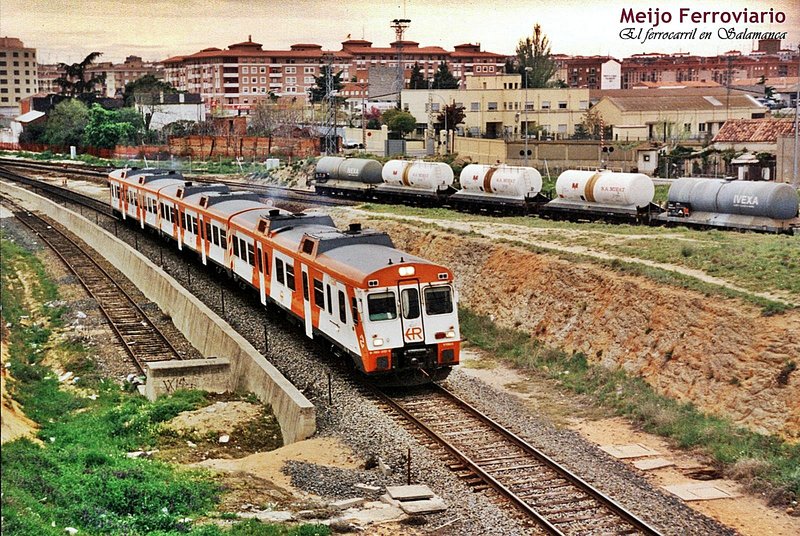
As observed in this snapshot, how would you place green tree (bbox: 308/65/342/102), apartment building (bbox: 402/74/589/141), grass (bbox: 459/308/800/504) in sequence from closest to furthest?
grass (bbox: 459/308/800/504) → apartment building (bbox: 402/74/589/141) → green tree (bbox: 308/65/342/102)

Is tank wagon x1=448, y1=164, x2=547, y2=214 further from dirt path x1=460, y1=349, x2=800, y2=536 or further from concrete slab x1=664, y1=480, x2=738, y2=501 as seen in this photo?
concrete slab x1=664, y1=480, x2=738, y2=501

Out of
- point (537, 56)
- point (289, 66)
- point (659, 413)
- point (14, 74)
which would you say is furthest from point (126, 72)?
point (659, 413)

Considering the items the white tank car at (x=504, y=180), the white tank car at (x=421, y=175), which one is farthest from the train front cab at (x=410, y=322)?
the white tank car at (x=421, y=175)

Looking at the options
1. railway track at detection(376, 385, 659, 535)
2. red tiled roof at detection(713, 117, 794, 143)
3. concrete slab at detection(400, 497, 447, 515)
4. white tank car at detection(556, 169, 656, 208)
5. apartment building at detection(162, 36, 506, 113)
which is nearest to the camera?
railway track at detection(376, 385, 659, 535)

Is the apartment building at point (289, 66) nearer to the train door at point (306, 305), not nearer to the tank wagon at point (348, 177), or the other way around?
the tank wagon at point (348, 177)

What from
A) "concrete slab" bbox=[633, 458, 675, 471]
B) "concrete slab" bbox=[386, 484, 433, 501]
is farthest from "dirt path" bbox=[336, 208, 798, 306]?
"concrete slab" bbox=[386, 484, 433, 501]

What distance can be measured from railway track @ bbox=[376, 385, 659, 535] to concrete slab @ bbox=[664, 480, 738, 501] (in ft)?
4.80

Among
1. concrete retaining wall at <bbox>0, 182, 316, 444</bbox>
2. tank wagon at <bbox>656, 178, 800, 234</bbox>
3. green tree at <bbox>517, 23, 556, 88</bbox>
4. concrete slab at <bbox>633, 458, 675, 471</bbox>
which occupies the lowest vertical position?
concrete slab at <bbox>633, 458, 675, 471</bbox>

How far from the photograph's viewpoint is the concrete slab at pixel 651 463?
50.0ft

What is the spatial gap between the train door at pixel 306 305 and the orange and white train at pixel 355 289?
21mm

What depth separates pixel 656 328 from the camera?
20578 millimetres

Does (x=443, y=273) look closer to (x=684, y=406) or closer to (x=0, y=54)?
(x=684, y=406)

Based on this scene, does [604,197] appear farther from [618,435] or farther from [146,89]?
[146,89]

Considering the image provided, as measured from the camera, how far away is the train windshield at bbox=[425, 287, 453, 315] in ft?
60.2
